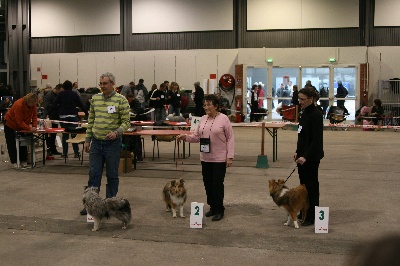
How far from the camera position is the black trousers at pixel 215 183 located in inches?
245

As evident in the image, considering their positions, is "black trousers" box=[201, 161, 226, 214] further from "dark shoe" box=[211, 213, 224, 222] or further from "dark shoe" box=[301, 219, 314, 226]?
"dark shoe" box=[301, 219, 314, 226]

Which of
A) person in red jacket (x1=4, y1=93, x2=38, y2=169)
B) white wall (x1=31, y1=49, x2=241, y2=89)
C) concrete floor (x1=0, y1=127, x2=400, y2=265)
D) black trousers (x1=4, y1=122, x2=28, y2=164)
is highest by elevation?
white wall (x1=31, y1=49, x2=241, y2=89)

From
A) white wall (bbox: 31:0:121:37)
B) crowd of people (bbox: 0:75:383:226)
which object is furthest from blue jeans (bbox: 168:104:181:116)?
crowd of people (bbox: 0:75:383:226)

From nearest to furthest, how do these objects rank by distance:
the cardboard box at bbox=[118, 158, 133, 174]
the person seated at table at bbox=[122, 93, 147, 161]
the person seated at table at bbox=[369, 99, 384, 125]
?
the cardboard box at bbox=[118, 158, 133, 174], the person seated at table at bbox=[122, 93, 147, 161], the person seated at table at bbox=[369, 99, 384, 125]

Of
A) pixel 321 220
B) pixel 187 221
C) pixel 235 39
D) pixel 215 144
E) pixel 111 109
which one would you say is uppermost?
pixel 235 39

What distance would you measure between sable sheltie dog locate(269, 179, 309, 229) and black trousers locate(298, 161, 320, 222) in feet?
0.38

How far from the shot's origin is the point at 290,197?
18.7 ft

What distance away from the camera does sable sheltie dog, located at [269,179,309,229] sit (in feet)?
18.7

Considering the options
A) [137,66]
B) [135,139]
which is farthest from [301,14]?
[135,139]

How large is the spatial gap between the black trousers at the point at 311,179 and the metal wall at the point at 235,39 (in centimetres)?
1723

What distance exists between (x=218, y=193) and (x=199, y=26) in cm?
1810

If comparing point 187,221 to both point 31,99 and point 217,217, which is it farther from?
point 31,99

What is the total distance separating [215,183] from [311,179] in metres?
1.05

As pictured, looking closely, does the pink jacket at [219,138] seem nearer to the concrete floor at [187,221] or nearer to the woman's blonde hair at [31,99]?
the concrete floor at [187,221]
